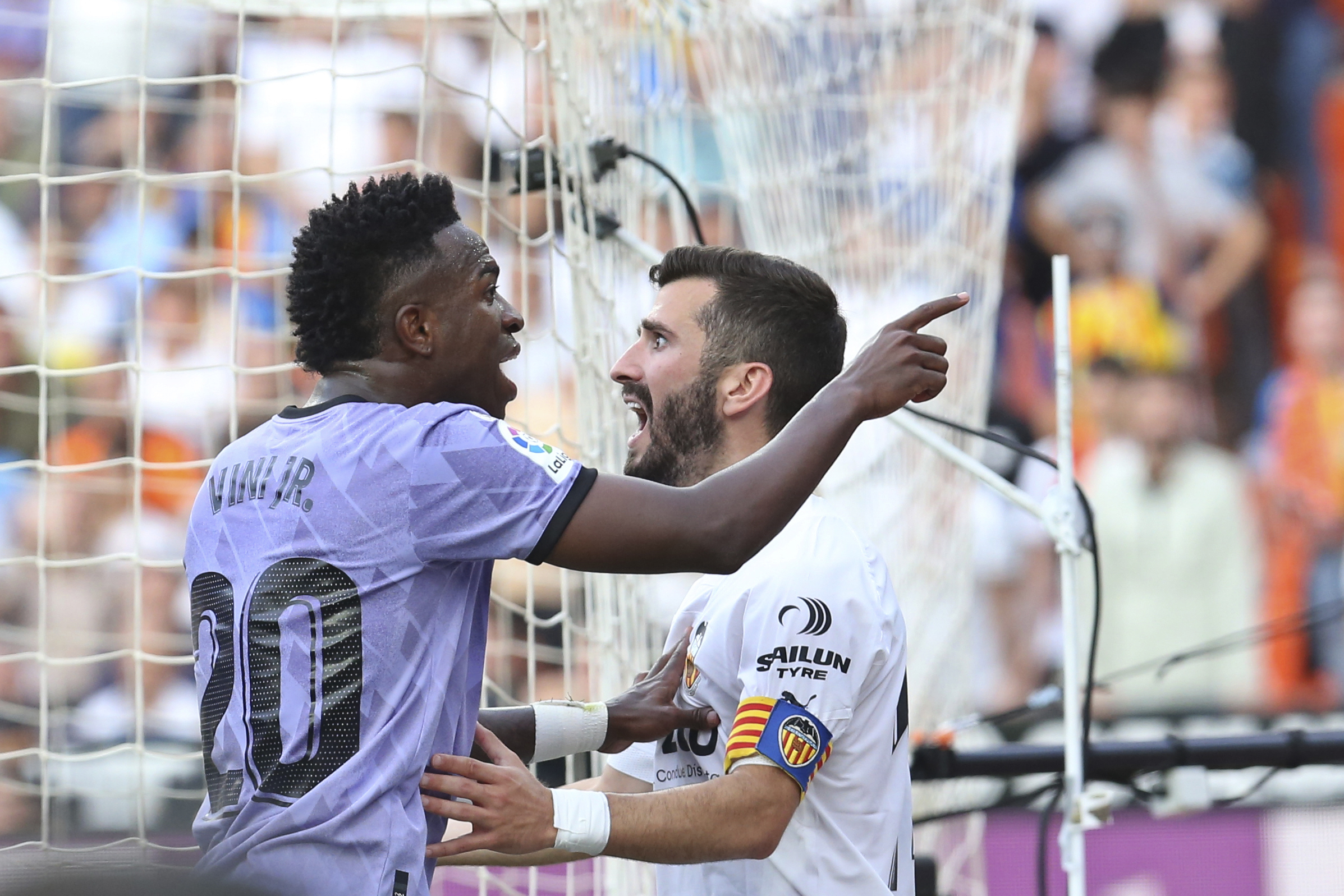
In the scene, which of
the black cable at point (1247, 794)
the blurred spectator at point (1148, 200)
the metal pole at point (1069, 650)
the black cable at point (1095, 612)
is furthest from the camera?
the blurred spectator at point (1148, 200)

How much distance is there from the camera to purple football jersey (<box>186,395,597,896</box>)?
1881 millimetres

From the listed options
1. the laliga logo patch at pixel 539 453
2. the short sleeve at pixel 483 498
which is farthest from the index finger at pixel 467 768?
the laliga logo patch at pixel 539 453

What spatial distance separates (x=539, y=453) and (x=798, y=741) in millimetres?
641

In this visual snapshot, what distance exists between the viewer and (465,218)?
631 cm

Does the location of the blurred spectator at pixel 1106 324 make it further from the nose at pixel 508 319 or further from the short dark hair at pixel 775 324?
the nose at pixel 508 319

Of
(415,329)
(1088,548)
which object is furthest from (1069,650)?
(415,329)

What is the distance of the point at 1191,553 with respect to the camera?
25.5 ft

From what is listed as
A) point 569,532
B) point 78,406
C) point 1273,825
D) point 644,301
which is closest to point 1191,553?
point 1273,825

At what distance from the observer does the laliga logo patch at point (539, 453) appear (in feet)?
6.37

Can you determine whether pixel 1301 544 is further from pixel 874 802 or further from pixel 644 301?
pixel 874 802

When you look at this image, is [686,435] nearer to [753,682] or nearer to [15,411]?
[753,682]

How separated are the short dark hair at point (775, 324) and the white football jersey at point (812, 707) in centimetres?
33

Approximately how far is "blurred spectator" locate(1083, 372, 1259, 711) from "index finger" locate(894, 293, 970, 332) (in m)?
5.88

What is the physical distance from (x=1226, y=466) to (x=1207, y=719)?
138 centimetres
